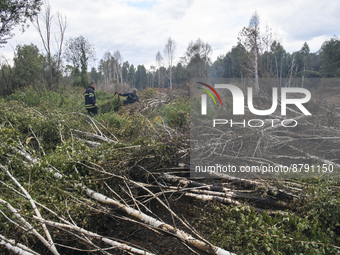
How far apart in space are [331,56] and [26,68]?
2178cm

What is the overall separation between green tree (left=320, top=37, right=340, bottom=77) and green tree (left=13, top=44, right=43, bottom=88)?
2027 centimetres

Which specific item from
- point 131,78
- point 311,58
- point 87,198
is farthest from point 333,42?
point 131,78

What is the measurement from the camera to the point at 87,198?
3.61 metres

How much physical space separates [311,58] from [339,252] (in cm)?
3432

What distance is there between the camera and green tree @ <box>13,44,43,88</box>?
54.0 ft

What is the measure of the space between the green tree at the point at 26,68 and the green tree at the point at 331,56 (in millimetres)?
20268

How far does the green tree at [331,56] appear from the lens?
21359 mm

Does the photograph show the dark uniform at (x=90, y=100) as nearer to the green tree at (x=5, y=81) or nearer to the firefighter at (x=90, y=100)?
the firefighter at (x=90, y=100)

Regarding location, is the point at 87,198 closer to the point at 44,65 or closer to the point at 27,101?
the point at 27,101

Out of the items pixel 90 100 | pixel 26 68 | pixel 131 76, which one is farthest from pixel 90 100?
pixel 131 76

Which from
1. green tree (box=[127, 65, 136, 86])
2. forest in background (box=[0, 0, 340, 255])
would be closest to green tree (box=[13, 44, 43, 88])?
forest in background (box=[0, 0, 340, 255])

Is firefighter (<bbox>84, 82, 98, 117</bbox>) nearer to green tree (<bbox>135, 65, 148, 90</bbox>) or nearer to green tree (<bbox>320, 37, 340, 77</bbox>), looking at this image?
green tree (<bbox>320, 37, 340, 77</bbox>)

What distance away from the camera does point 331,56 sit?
2205cm

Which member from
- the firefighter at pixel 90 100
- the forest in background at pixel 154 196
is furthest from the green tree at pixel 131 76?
the forest in background at pixel 154 196
